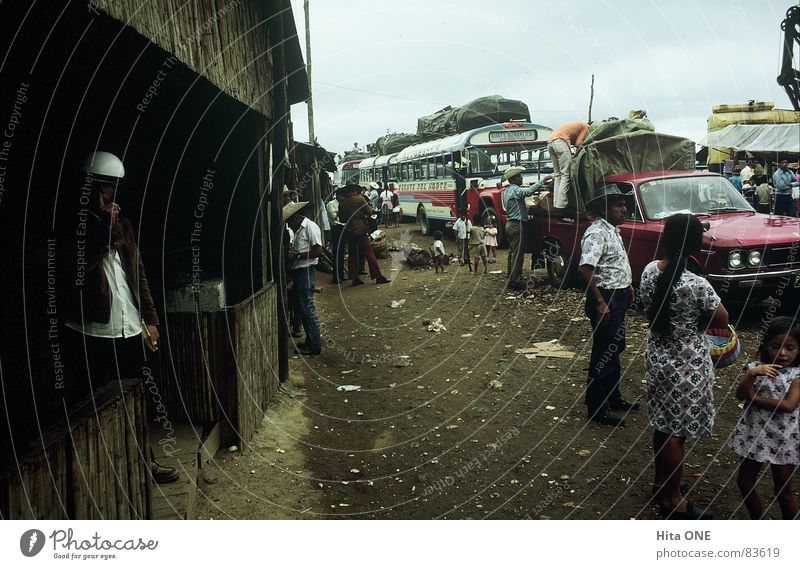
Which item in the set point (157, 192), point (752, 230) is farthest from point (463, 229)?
point (157, 192)

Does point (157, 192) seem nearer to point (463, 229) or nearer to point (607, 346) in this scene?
point (607, 346)

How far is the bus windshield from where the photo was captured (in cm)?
1736

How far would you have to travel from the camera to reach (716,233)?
769cm

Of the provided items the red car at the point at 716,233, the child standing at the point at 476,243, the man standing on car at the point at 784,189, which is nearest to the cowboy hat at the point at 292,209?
the red car at the point at 716,233

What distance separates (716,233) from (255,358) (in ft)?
17.8

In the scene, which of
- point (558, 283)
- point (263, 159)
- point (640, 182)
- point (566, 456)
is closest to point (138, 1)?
point (263, 159)

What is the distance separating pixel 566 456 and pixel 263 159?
3869 mm

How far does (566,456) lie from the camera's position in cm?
488

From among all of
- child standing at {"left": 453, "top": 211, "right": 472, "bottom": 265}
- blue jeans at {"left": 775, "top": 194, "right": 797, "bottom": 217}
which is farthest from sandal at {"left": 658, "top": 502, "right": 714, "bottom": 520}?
blue jeans at {"left": 775, "top": 194, "right": 797, "bottom": 217}

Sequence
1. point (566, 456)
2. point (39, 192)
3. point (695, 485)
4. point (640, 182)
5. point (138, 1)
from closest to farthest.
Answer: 1. point (138, 1)
2. point (39, 192)
3. point (695, 485)
4. point (566, 456)
5. point (640, 182)

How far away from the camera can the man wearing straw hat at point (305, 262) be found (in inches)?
302
